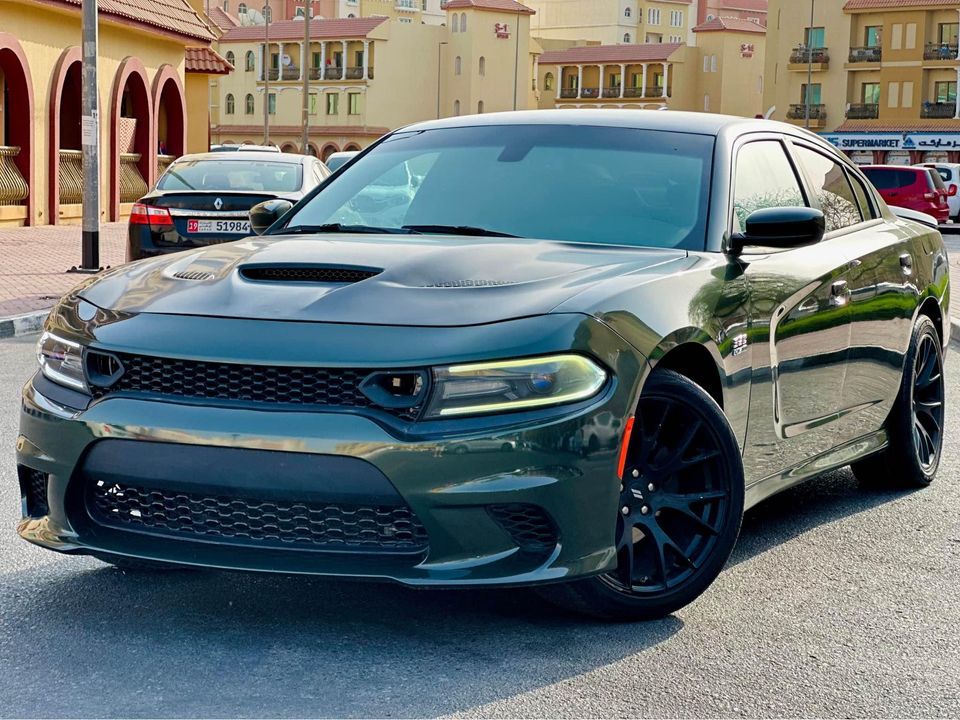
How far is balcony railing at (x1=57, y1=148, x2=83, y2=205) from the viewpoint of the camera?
31.2 metres

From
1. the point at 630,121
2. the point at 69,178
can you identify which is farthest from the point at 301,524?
the point at 69,178

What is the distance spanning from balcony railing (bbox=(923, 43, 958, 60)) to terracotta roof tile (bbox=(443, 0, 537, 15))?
1570 inches

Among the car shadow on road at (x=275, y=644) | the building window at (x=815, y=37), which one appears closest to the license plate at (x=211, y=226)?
the car shadow on road at (x=275, y=644)

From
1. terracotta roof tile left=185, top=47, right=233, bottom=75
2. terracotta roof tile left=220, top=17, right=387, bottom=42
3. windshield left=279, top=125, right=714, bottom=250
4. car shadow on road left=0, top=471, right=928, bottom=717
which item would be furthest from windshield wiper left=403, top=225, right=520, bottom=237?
terracotta roof tile left=220, top=17, right=387, bottom=42

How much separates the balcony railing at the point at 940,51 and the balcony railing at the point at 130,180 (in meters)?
58.3

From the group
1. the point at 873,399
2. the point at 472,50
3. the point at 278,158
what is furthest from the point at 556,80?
the point at 873,399

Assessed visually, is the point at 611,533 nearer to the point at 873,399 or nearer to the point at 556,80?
the point at 873,399

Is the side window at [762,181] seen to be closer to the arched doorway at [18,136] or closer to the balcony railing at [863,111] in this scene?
the arched doorway at [18,136]

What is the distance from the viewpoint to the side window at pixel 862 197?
660 cm

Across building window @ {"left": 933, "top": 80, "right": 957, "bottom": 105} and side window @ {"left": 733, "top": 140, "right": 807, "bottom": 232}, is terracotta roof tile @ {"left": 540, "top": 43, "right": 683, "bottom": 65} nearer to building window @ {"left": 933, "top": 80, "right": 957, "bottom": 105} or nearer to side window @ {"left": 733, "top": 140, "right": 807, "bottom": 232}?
building window @ {"left": 933, "top": 80, "right": 957, "bottom": 105}

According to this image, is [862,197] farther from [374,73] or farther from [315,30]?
[315,30]

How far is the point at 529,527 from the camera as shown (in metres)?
4.05

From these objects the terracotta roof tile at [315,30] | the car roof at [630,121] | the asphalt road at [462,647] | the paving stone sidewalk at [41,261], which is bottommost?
the paving stone sidewalk at [41,261]

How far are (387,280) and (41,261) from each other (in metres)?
17.0
